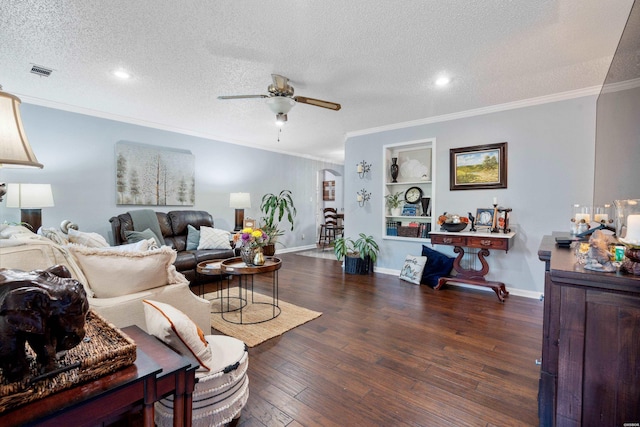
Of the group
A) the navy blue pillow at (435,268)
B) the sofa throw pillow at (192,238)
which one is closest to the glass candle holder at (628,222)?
the navy blue pillow at (435,268)

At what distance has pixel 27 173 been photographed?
11.7 feet

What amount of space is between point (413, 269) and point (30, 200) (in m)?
4.89

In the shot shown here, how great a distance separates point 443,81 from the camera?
3.10 metres

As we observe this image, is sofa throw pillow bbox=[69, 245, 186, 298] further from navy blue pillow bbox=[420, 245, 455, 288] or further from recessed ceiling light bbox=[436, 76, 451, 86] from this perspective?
navy blue pillow bbox=[420, 245, 455, 288]

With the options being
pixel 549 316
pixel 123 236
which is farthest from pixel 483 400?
pixel 123 236

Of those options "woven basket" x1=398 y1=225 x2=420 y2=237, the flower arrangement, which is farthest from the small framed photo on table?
the flower arrangement

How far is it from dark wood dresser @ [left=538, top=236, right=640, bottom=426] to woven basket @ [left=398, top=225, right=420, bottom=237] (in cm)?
360

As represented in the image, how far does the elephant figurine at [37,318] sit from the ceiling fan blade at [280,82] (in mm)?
2648

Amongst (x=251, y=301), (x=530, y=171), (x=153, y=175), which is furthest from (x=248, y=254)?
(x=530, y=171)

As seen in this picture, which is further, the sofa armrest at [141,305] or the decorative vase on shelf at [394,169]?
the decorative vase on shelf at [394,169]

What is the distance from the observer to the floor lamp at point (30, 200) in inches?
124

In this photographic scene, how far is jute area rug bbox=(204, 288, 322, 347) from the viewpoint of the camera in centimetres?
Answer: 254

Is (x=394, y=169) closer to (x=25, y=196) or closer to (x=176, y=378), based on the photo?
(x=176, y=378)

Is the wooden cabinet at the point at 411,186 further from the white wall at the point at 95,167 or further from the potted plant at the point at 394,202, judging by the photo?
the white wall at the point at 95,167
